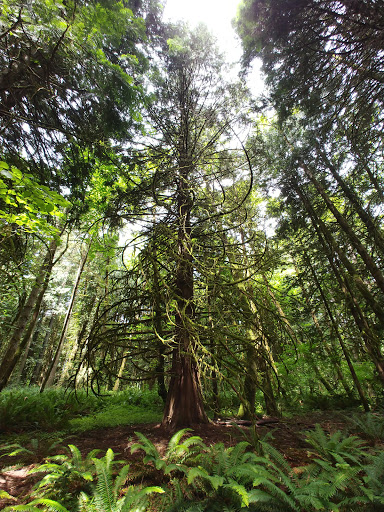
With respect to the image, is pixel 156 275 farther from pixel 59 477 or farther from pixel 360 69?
pixel 360 69

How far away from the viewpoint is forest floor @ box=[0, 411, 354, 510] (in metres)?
2.68

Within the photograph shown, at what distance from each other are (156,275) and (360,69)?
291 inches

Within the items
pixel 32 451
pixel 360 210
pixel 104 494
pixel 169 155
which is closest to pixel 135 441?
pixel 32 451

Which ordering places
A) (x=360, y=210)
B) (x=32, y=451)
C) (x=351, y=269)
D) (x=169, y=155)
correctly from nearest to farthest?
(x=32, y=451) → (x=169, y=155) → (x=351, y=269) → (x=360, y=210)

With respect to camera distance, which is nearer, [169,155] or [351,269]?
[169,155]

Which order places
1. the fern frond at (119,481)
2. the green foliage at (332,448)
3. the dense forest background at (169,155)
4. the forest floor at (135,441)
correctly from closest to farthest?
the fern frond at (119,481) → the forest floor at (135,441) → the green foliage at (332,448) → the dense forest background at (169,155)

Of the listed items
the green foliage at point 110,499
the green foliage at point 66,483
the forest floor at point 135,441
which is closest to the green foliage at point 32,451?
the forest floor at point 135,441

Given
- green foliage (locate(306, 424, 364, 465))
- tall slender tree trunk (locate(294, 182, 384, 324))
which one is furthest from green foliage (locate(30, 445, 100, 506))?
tall slender tree trunk (locate(294, 182, 384, 324))

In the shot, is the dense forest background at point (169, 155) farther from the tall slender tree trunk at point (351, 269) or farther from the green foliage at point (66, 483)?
the green foliage at point (66, 483)

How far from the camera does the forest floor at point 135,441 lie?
2678mm

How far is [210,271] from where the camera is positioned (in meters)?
3.89

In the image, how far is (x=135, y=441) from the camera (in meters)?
3.83

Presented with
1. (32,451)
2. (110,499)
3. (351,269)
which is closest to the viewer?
(110,499)

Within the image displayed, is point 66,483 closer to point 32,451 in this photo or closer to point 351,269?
point 32,451
